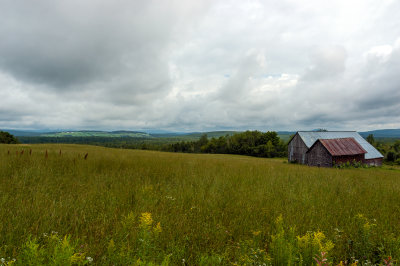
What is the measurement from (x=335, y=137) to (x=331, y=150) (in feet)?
32.4

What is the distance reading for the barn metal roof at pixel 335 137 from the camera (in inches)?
1358

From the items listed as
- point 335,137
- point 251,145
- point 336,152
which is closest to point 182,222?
point 336,152

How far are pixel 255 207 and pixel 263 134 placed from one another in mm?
88298

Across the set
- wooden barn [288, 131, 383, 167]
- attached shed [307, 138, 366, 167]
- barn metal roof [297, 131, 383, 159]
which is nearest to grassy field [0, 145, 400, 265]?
attached shed [307, 138, 366, 167]

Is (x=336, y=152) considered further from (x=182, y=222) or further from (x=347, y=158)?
(x=182, y=222)

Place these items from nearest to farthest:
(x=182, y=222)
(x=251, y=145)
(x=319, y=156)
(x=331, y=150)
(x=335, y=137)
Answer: (x=182, y=222), (x=331, y=150), (x=319, y=156), (x=335, y=137), (x=251, y=145)

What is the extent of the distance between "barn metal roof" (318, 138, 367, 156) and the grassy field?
1022 inches

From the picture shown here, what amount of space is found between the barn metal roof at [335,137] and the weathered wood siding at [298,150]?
1036mm

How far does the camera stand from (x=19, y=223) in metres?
2.62

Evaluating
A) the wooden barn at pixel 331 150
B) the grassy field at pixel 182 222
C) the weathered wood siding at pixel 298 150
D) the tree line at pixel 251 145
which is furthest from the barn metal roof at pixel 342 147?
the tree line at pixel 251 145

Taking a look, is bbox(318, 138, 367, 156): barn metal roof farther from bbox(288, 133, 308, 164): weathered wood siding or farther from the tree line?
the tree line

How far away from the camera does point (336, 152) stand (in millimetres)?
27047

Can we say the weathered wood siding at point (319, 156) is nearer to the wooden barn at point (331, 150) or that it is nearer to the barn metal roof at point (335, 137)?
the wooden barn at point (331, 150)

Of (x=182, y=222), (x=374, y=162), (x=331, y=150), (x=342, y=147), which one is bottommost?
(x=374, y=162)
